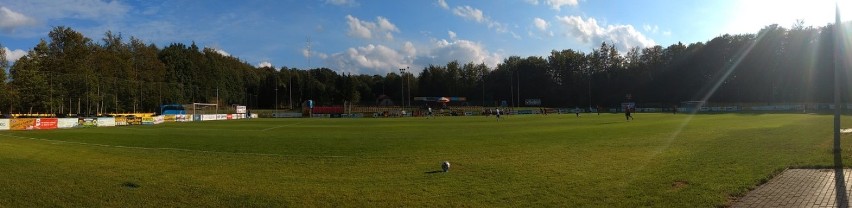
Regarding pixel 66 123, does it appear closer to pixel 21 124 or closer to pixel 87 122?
pixel 87 122

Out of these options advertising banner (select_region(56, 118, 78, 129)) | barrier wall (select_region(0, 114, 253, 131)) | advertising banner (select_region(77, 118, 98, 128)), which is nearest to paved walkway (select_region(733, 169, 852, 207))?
barrier wall (select_region(0, 114, 253, 131))

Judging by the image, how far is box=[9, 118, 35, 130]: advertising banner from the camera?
44.2m

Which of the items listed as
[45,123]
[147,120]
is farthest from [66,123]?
[147,120]

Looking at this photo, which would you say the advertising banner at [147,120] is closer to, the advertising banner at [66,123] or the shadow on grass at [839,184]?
the advertising banner at [66,123]

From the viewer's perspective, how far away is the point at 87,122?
51156mm

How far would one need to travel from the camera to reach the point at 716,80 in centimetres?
11694

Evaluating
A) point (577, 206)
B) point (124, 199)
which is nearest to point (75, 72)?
point (124, 199)

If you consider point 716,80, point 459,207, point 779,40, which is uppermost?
point 779,40

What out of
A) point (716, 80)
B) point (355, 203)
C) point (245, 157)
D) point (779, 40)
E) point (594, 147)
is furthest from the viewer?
point (716, 80)

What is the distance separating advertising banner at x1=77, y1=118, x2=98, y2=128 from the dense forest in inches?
1354

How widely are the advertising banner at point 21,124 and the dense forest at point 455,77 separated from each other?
1503 inches

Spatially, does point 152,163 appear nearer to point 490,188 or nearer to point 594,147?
point 490,188

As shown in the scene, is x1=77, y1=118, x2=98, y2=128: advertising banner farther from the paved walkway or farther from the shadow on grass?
the shadow on grass

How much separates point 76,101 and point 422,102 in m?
86.6
